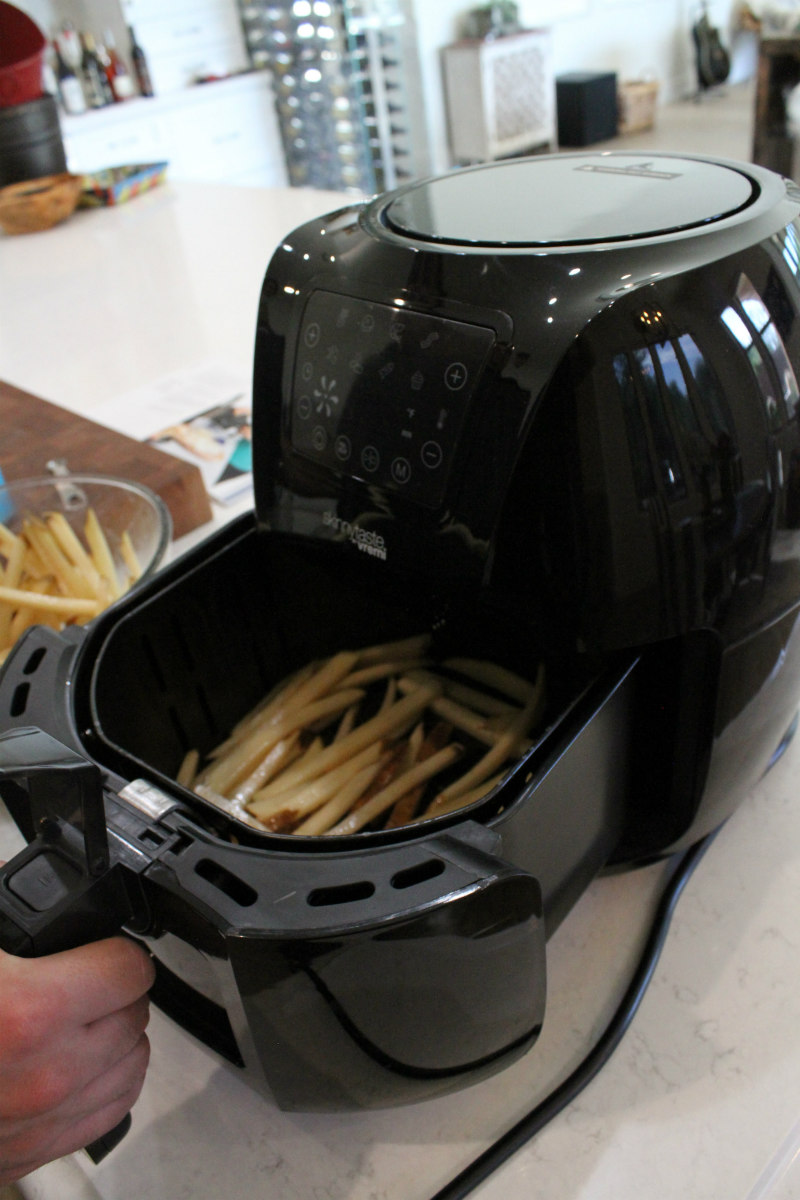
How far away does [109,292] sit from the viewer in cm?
171

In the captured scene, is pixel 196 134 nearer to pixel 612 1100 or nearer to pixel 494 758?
pixel 494 758

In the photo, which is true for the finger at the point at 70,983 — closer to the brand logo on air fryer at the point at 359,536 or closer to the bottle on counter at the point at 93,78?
the brand logo on air fryer at the point at 359,536

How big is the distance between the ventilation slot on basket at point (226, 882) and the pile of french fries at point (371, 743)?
0.15 metres

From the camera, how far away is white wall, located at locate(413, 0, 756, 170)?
5211mm

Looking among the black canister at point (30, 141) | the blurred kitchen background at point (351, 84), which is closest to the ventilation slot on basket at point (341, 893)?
the black canister at point (30, 141)

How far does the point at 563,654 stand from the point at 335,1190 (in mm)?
302

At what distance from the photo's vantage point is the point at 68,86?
4039 millimetres

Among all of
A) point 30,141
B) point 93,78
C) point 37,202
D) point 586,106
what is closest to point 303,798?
point 37,202

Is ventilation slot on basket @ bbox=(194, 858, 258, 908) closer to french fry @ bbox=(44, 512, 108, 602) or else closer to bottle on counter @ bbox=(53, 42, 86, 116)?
french fry @ bbox=(44, 512, 108, 602)

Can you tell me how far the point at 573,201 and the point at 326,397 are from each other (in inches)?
7.2

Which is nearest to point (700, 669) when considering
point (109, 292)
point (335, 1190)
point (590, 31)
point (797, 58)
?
point (335, 1190)

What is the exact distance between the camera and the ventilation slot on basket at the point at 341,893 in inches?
14.9

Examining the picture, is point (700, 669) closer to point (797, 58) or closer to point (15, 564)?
point (15, 564)

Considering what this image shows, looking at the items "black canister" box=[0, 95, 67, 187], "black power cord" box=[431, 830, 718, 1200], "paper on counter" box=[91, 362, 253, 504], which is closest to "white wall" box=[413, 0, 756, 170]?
"black canister" box=[0, 95, 67, 187]
